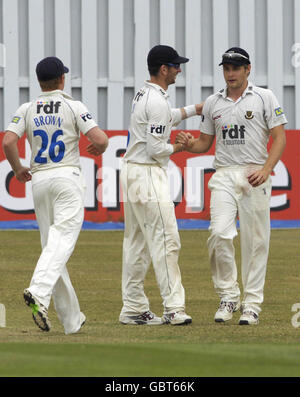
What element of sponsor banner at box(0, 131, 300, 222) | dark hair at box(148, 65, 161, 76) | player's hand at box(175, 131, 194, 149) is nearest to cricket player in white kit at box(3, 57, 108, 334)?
dark hair at box(148, 65, 161, 76)

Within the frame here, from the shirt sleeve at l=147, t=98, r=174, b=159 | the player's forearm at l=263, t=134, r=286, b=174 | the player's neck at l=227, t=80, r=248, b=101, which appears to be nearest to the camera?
the shirt sleeve at l=147, t=98, r=174, b=159

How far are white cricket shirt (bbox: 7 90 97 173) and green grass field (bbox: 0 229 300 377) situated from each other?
1236mm

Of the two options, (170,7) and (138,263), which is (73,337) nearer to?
(138,263)

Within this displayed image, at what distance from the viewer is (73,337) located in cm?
761

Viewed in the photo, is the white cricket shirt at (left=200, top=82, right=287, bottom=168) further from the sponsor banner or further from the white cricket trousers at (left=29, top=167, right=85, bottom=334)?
the sponsor banner

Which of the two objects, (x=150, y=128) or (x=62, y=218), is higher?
(x=150, y=128)

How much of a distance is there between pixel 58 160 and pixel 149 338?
56.5 inches

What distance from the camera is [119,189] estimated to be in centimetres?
1858

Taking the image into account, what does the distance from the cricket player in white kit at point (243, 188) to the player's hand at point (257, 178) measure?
134 millimetres

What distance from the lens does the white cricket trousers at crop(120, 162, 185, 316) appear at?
838 cm

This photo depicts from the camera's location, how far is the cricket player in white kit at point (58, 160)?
7.89 meters

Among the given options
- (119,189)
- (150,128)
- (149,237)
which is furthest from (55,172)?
(119,189)

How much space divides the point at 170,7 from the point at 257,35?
1.92 metres

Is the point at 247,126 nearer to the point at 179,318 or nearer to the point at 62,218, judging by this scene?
the point at 179,318
